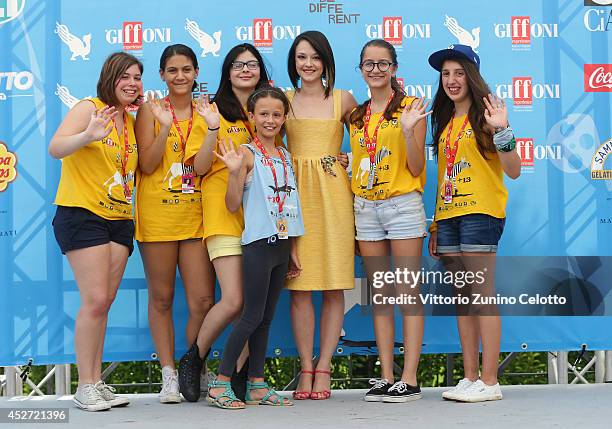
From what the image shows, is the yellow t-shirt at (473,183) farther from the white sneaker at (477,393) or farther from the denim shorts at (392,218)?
the white sneaker at (477,393)

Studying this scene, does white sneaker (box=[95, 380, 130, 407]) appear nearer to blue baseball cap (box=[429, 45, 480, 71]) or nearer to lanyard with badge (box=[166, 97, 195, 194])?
lanyard with badge (box=[166, 97, 195, 194])

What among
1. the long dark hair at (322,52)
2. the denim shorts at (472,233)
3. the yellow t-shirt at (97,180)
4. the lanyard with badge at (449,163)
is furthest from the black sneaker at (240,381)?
the long dark hair at (322,52)

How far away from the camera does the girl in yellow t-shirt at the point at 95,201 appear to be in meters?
3.69

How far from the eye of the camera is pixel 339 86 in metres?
4.71

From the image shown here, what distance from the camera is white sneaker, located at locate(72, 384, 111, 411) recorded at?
12.4 feet

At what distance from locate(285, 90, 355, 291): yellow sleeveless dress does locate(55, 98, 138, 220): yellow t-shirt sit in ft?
2.92

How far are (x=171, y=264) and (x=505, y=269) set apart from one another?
1.97 meters

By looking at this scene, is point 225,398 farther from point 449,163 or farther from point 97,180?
point 449,163

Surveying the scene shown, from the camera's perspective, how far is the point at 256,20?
471 cm

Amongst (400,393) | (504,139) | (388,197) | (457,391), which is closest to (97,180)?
(388,197)

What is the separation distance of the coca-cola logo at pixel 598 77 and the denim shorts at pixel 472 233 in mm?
1316

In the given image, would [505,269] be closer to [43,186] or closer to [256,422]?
[256,422]

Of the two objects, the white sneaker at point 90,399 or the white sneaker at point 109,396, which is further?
the white sneaker at point 109,396

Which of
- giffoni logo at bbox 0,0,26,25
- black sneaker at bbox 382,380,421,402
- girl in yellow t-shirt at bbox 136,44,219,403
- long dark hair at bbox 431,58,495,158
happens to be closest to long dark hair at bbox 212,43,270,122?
girl in yellow t-shirt at bbox 136,44,219,403
